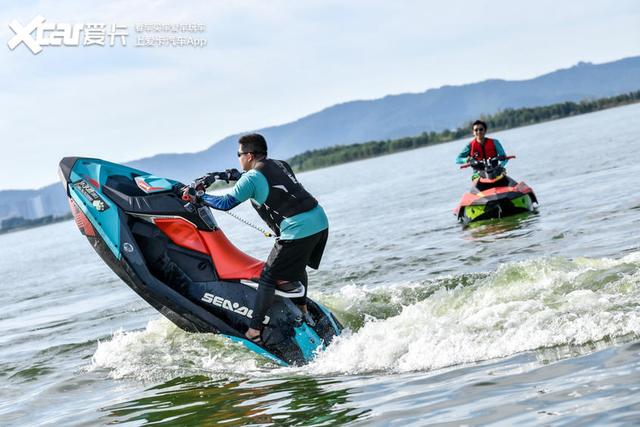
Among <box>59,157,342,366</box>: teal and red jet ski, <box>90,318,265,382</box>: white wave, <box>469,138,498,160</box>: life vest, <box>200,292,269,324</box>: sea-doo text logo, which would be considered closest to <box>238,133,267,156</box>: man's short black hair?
<box>59,157,342,366</box>: teal and red jet ski

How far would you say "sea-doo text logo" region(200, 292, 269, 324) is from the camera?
8141 millimetres

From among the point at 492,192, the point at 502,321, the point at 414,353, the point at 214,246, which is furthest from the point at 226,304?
the point at 492,192

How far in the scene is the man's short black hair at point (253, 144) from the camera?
762 cm

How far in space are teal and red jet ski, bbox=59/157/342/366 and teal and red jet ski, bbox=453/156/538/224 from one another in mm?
8978

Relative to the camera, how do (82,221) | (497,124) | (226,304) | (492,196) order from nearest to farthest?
(226,304)
(82,221)
(492,196)
(497,124)

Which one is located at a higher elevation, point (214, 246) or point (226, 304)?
point (214, 246)

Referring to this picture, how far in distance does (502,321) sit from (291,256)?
6.40ft

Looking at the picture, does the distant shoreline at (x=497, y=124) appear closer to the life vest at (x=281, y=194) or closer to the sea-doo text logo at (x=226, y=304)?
the sea-doo text logo at (x=226, y=304)

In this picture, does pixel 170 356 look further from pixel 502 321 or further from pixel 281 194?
pixel 502 321

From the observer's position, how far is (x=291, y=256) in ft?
25.4

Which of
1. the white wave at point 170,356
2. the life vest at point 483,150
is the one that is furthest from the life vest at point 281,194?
the life vest at point 483,150

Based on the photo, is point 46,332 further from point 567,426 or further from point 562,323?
point 567,426

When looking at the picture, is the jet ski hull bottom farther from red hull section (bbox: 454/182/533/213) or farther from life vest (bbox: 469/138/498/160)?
life vest (bbox: 469/138/498/160)

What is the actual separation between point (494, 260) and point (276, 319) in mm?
4972
